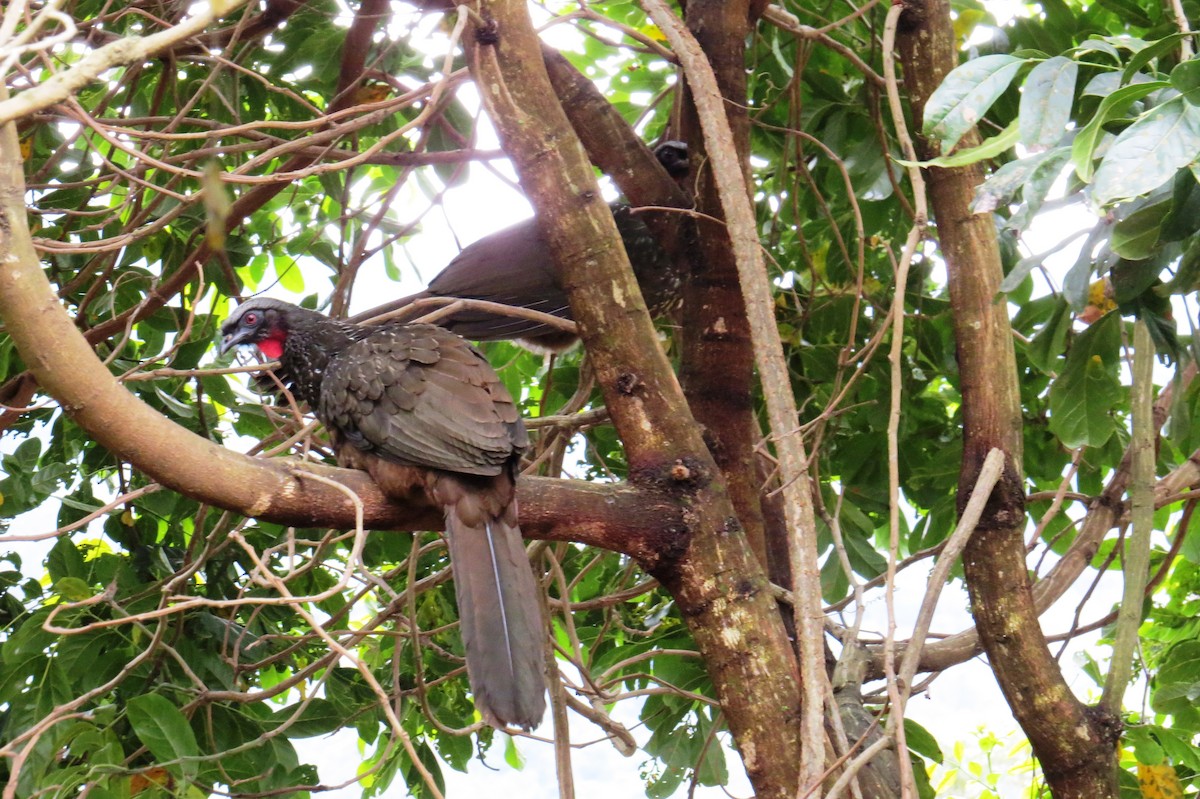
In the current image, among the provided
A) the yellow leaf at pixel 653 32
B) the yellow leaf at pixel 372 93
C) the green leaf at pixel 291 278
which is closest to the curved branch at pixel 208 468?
the yellow leaf at pixel 372 93

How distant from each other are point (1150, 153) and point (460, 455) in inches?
53.8

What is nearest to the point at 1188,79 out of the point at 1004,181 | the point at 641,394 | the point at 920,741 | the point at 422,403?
the point at 1004,181

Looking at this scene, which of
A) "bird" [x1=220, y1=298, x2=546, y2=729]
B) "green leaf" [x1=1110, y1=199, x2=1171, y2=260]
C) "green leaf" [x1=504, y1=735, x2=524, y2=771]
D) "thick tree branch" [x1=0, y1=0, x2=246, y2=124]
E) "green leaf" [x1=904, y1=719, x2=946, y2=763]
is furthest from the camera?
"green leaf" [x1=504, y1=735, x2=524, y2=771]

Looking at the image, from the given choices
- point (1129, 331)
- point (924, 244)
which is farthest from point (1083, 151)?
point (924, 244)

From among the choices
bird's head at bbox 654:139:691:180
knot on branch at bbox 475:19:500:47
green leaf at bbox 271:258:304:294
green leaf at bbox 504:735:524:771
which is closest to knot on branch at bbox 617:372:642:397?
Result: knot on branch at bbox 475:19:500:47

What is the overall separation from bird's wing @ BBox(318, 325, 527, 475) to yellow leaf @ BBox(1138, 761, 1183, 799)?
167cm

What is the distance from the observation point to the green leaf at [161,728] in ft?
7.48

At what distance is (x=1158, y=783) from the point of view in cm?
264

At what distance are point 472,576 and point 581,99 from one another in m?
1.22

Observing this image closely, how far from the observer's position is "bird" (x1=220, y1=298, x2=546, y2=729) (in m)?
2.09

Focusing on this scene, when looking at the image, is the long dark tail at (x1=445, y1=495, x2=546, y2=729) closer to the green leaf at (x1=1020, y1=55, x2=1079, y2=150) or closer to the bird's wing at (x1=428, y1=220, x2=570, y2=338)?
the green leaf at (x1=1020, y1=55, x2=1079, y2=150)

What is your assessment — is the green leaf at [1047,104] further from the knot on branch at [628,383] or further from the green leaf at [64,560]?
the green leaf at [64,560]

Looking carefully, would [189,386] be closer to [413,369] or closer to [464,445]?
[413,369]

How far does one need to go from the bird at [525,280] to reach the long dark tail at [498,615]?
1272 mm
